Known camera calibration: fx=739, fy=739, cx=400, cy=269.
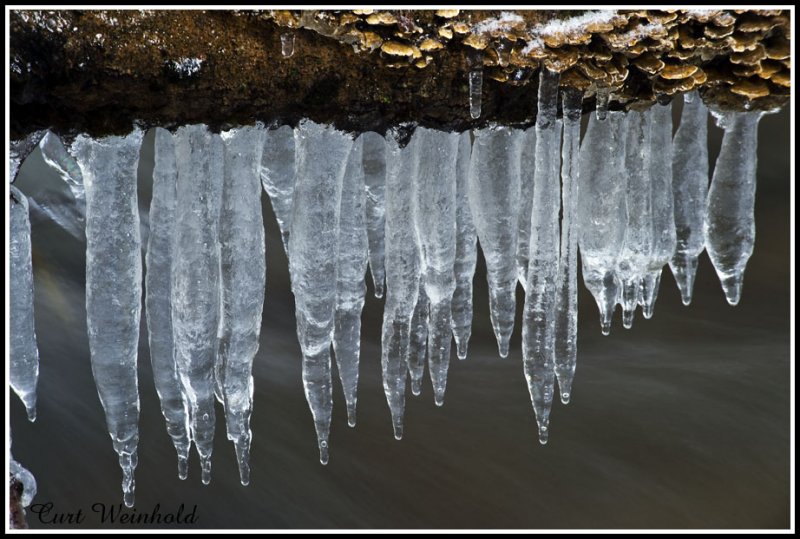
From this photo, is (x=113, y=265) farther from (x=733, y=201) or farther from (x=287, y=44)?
(x=733, y=201)

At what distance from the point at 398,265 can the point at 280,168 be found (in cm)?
23

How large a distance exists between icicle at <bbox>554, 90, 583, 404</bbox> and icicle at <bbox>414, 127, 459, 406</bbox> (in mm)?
160

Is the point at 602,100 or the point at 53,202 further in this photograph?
the point at 53,202

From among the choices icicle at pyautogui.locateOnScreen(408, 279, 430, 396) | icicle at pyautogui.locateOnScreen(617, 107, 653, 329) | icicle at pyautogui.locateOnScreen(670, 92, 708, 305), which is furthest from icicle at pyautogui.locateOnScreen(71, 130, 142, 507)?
icicle at pyautogui.locateOnScreen(670, 92, 708, 305)

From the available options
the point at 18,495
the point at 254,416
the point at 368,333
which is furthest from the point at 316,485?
the point at 18,495

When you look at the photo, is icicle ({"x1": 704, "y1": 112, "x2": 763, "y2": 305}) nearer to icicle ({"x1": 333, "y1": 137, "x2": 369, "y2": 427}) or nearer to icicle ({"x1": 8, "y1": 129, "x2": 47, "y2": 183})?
icicle ({"x1": 333, "y1": 137, "x2": 369, "y2": 427})

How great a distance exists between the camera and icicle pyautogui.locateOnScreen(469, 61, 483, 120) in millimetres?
817

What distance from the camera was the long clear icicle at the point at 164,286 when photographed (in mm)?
979

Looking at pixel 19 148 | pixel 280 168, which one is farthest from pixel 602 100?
pixel 19 148

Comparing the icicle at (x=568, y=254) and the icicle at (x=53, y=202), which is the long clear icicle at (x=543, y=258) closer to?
the icicle at (x=568, y=254)

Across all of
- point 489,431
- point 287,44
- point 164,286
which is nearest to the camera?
point 287,44

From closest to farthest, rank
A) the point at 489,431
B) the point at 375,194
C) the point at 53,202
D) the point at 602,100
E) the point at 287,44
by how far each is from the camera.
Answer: the point at 287,44, the point at 602,100, the point at 375,194, the point at 53,202, the point at 489,431

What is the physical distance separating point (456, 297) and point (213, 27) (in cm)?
64

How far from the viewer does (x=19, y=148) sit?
0.81 m
